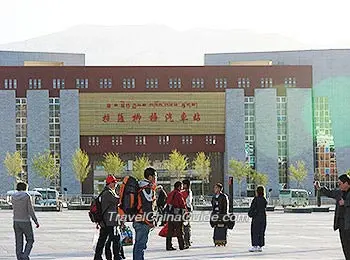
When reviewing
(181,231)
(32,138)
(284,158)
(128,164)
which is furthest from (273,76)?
(181,231)

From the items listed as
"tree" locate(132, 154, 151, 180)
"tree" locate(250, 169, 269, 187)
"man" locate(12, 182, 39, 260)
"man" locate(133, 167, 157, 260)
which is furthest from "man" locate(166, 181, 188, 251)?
"tree" locate(250, 169, 269, 187)

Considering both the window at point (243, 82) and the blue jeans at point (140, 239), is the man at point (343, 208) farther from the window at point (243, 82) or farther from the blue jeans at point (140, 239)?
the window at point (243, 82)

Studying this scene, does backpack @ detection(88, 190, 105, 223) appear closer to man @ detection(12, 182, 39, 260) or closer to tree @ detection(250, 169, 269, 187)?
man @ detection(12, 182, 39, 260)

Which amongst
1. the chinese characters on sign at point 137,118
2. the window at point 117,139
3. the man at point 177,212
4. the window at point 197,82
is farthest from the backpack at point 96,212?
the window at point 197,82

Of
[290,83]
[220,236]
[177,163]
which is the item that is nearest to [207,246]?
[220,236]

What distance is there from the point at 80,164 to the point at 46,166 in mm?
3279

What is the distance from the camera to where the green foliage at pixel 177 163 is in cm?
8962

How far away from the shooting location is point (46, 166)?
8862 centimetres

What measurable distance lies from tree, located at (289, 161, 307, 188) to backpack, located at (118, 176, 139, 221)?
253 ft

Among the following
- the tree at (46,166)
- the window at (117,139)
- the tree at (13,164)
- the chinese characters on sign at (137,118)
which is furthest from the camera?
the window at (117,139)

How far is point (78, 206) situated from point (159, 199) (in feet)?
135

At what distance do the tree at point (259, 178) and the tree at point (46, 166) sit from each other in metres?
19.3

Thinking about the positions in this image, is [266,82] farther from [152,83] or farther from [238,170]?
[152,83]

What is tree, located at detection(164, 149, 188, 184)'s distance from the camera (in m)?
89.6
